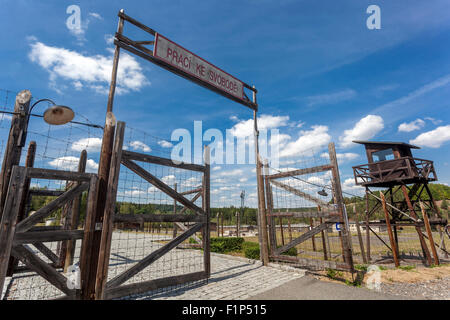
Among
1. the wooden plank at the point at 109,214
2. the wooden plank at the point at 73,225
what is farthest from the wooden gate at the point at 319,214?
the wooden plank at the point at 73,225

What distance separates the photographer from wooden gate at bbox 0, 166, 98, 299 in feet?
12.0

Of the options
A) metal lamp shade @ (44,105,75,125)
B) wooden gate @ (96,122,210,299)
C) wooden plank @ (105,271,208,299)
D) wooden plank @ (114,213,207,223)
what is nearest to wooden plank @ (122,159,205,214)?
wooden gate @ (96,122,210,299)

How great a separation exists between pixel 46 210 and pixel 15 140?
1.97 m

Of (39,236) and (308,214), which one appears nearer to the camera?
(39,236)

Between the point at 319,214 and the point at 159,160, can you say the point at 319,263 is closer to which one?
the point at 319,214

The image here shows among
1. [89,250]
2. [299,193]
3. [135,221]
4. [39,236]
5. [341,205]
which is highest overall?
[299,193]

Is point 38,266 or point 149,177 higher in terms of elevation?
point 149,177

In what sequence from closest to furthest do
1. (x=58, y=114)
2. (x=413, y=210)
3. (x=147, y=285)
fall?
(x=58, y=114), (x=147, y=285), (x=413, y=210)

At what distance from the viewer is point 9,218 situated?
368 centimetres

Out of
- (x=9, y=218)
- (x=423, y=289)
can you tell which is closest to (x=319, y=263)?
(x=423, y=289)

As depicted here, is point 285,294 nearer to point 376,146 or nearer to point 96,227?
point 96,227

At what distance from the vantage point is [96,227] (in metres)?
4.58
